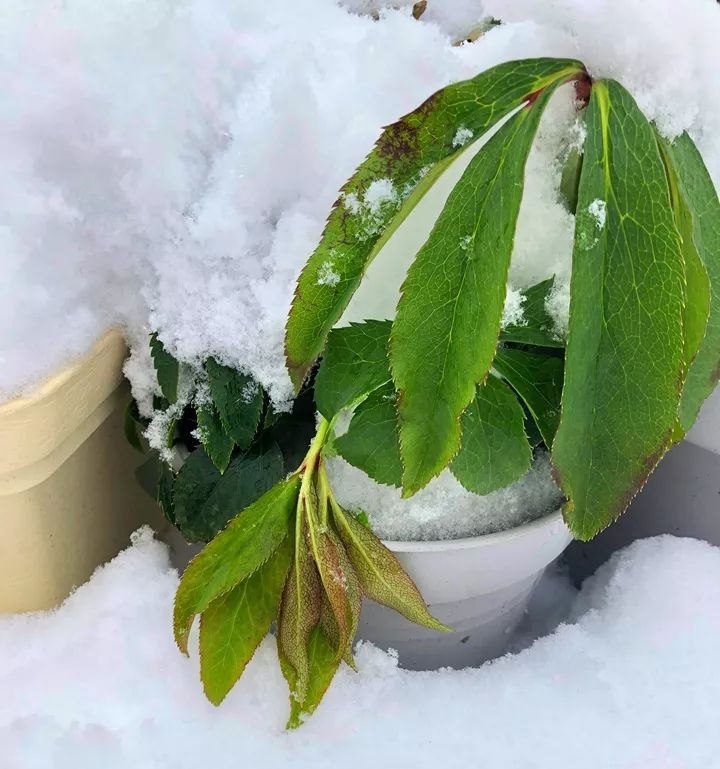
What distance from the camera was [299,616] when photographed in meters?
0.48

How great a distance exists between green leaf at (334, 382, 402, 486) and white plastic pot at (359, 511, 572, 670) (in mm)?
74

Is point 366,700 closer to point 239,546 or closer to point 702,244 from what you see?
point 239,546

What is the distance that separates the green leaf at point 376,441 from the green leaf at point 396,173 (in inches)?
2.8

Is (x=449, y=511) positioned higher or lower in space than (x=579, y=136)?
lower

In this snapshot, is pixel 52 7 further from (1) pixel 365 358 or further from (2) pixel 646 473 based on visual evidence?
(2) pixel 646 473

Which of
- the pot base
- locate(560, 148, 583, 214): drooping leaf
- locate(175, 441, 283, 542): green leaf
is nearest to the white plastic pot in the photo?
the pot base

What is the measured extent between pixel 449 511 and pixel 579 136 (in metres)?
0.26

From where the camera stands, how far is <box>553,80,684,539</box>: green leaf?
39cm

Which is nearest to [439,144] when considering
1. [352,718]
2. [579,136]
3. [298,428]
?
[579,136]

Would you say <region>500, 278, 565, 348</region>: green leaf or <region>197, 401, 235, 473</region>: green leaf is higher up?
<region>500, 278, 565, 348</region>: green leaf

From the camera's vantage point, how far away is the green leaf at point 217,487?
56 cm

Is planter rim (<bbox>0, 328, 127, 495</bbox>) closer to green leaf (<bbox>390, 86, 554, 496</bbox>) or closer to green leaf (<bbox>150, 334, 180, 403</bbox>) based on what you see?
green leaf (<bbox>150, 334, 180, 403</bbox>)

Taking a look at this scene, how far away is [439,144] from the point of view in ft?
1.38

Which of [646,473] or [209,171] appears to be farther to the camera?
[209,171]
